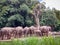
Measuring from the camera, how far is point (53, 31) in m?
6.58

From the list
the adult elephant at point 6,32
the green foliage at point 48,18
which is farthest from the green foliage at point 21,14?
the adult elephant at point 6,32

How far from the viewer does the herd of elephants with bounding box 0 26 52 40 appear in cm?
616

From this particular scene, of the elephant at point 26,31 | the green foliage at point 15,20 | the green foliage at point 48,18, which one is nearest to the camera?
the elephant at point 26,31

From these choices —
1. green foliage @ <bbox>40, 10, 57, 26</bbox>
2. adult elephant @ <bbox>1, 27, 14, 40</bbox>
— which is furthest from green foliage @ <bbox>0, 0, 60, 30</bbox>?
adult elephant @ <bbox>1, 27, 14, 40</bbox>

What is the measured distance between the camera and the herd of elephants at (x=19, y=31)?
616cm

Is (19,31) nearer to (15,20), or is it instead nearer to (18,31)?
(18,31)

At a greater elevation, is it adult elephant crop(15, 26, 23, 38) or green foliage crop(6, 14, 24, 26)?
green foliage crop(6, 14, 24, 26)

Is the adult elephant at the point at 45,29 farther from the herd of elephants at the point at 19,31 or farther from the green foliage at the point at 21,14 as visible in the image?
the green foliage at the point at 21,14

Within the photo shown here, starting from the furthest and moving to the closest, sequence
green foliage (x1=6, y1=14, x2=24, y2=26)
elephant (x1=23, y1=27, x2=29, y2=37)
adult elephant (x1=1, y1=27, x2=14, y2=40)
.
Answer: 1. green foliage (x1=6, y1=14, x2=24, y2=26)
2. elephant (x1=23, y1=27, x2=29, y2=37)
3. adult elephant (x1=1, y1=27, x2=14, y2=40)

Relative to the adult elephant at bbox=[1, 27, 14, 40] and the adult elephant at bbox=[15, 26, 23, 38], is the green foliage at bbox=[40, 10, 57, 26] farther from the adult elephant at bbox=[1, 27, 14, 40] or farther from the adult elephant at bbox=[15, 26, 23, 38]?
the adult elephant at bbox=[1, 27, 14, 40]

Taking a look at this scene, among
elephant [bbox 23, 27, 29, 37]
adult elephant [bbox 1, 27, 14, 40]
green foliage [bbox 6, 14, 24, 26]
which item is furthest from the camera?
green foliage [bbox 6, 14, 24, 26]

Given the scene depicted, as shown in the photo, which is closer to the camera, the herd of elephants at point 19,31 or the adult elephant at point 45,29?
the herd of elephants at point 19,31

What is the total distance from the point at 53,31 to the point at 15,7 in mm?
1390

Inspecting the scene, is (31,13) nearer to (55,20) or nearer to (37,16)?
(37,16)
